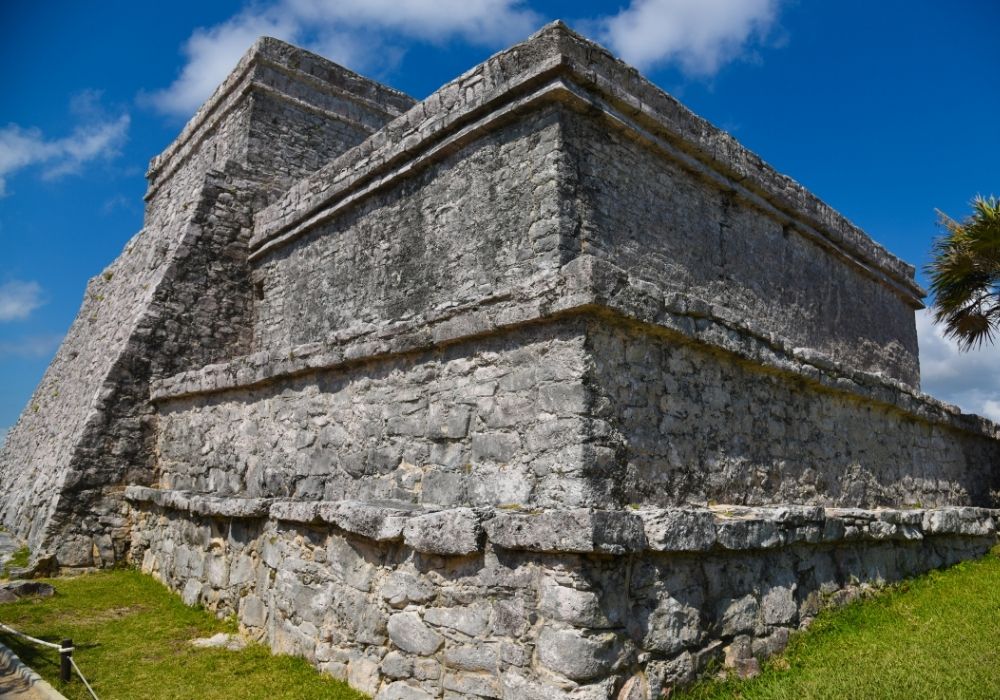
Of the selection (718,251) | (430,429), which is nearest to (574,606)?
(430,429)

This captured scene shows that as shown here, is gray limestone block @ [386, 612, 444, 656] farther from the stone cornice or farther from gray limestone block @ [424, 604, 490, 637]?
the stone cornice

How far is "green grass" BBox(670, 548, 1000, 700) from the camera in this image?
4.20m

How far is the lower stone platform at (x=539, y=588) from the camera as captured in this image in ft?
12.4

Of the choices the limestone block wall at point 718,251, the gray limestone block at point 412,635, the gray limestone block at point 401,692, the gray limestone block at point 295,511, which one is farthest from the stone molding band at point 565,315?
the gray limestone block at point 401,692

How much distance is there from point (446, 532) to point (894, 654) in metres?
3.10

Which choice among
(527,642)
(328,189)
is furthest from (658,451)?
(328,189)

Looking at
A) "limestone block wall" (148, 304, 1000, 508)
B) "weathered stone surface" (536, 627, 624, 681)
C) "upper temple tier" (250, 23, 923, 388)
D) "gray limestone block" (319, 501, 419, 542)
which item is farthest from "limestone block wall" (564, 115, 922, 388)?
"weathered stone surface" (536, 627, 624, 681)

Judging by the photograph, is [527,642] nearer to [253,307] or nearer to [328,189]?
[328,189]

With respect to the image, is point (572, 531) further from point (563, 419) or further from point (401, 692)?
point (401, 692)

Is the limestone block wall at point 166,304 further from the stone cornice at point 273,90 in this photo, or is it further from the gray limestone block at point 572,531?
the gray limestone block at point 572,531

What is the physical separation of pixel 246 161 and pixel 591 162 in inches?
287

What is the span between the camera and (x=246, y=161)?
11180 mm

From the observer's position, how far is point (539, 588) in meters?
3.90

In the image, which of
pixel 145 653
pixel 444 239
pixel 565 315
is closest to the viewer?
pixel 565 315
